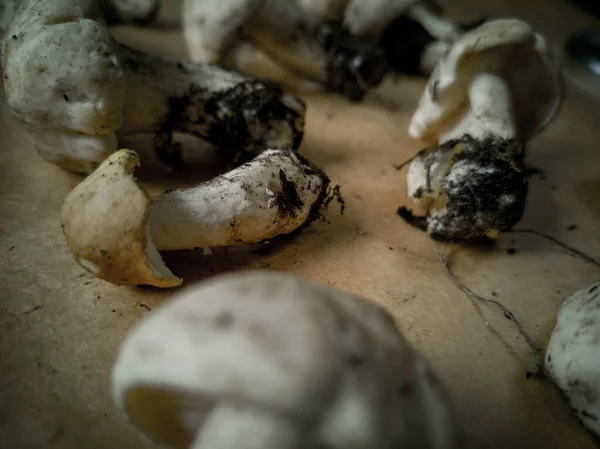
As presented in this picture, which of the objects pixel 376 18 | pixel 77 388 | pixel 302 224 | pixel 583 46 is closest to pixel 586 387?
pixel 302 224

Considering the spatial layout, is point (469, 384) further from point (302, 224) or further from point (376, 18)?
point (376, 18)

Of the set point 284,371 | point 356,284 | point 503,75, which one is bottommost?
point 356,284

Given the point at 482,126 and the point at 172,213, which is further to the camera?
the point at 482,126

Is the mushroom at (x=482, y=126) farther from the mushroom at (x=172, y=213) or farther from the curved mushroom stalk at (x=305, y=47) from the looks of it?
the curved mushroom stalk at (x=305, y=47)

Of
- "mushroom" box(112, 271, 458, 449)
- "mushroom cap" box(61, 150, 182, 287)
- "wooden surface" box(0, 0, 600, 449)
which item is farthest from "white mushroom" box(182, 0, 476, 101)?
"mushroom" box(112, 271, 458, 449)

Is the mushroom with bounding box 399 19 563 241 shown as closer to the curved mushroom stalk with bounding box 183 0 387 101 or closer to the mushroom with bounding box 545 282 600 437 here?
the mushroom with bounding box 545 282 600 437

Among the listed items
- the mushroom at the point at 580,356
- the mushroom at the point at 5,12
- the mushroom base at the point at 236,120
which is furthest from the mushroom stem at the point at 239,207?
the mushroom at the point at 5,12

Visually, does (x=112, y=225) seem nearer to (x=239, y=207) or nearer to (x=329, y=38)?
(x=239, y=207)

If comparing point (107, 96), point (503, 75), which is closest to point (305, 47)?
point (503, 75)
